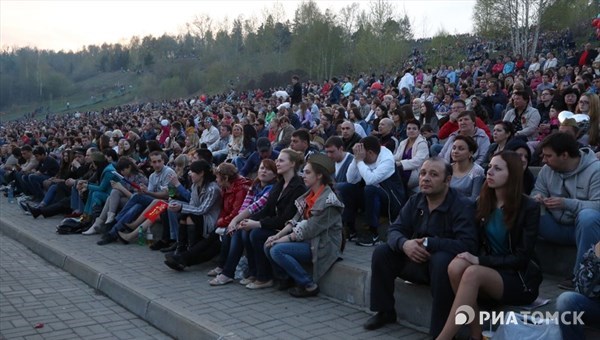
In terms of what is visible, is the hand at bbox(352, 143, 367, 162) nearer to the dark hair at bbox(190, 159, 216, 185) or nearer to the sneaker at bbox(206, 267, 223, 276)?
the dark hair at bbox(190, 159, 216, 185)

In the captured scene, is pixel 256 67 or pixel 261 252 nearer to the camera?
pixel 261 252

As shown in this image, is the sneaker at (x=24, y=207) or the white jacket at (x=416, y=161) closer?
the white jacket at (x=416, y=161)

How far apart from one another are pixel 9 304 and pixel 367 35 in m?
56.9

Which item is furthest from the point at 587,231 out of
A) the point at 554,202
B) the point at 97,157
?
the point at 97,157

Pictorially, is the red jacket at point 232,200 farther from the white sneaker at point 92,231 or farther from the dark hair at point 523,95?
the dark hair at point 523,95

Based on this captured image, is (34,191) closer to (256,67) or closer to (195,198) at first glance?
(195,198)

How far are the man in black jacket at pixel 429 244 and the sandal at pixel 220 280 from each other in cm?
245

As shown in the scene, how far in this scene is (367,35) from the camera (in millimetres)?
60000

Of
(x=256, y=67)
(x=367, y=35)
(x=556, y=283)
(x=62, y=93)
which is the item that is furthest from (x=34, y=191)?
(x=62, y=93)

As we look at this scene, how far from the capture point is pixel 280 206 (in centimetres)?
688

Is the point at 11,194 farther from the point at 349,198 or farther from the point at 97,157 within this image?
the point at 349,198

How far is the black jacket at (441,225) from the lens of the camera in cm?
463

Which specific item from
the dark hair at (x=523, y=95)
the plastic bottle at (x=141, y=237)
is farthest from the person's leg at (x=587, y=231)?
the plastic bottle at (x=141, y=237)

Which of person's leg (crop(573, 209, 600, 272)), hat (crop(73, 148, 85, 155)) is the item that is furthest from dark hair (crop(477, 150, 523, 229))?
hat (crop(73, 148, 85, 155))
